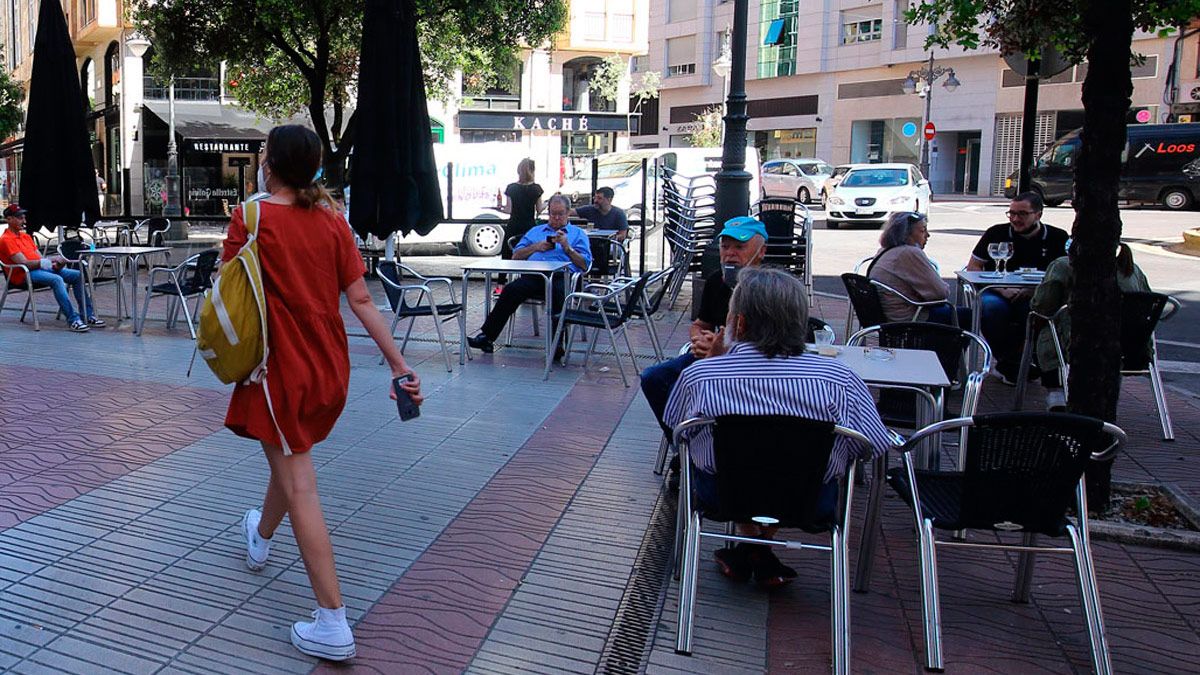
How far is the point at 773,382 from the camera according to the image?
352 centimetres

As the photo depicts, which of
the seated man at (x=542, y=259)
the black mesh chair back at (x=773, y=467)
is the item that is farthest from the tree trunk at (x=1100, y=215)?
the seated man at (x=542, y=259)

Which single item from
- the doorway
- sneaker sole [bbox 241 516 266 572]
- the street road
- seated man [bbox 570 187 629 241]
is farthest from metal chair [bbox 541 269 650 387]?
the doorway

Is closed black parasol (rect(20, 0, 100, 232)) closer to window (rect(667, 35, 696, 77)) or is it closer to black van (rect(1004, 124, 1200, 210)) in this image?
black van (rect(1004, 124, 1200, 210))

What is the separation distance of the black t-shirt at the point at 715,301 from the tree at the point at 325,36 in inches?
394

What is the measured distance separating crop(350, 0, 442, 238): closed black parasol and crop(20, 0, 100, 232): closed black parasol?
3.88 meters

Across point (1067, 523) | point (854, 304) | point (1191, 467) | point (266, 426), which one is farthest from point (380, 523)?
point (1191, 467)

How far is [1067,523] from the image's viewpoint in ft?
11.3

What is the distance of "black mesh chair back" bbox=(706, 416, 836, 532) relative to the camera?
3328 mm

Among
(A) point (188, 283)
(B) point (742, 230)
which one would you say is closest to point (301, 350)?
(B) point (742, 230)

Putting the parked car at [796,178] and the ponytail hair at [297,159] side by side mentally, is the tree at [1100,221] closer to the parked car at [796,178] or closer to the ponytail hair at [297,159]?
the ponytail hair at [297,159]

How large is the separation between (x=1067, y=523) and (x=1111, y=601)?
2.59ft

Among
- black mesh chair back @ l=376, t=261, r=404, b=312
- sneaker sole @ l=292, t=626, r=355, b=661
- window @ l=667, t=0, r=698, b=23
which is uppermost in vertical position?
window @ l=667, t=0, r=698, b=23

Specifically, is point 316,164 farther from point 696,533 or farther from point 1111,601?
point 1111,601

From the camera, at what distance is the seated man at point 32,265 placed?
985cm
